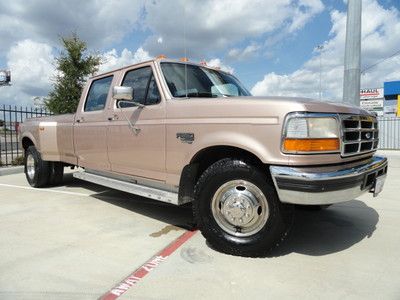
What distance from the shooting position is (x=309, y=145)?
134 inches

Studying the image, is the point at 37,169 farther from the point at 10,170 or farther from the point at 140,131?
the point at 140,131

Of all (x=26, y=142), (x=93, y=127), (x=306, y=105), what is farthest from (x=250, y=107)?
(x=26, y=142)

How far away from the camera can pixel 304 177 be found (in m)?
3.33

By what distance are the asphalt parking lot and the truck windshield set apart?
1630 millimetres

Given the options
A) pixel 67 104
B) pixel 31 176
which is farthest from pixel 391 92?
pixel 31 176

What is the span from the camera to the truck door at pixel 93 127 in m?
5.61

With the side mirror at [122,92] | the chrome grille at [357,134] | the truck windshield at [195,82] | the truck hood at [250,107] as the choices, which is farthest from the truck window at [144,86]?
the chrome grille at [357,134]

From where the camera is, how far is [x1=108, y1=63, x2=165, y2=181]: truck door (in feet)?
15.1

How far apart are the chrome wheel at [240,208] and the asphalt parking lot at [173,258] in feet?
0.97

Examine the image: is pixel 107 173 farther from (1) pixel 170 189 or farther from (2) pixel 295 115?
(2) pixel 295 115

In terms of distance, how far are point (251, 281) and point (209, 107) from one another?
5.60ft

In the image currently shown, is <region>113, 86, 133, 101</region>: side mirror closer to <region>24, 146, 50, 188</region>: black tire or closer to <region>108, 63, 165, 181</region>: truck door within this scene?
<region>108, 63, 165, 181</region>: truck door

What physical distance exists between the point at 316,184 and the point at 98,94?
3865 millimetres

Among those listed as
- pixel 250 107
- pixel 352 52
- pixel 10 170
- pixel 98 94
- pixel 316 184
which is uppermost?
pixel 352 52
